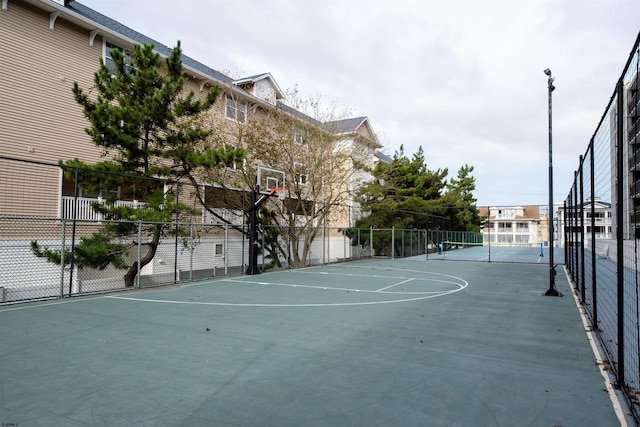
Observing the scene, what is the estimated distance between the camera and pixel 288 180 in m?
18.9

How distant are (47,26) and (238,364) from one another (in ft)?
47.5

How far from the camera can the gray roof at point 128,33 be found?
14.7 metres

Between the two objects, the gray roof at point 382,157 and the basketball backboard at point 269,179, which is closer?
the basketball backboard at point 269,179

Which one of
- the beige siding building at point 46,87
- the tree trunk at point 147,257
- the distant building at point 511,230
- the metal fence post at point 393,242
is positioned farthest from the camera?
the distant building at point 511,230

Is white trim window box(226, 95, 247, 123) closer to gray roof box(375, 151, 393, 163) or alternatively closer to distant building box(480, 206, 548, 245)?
gray roof box(375, 151, 393, 163)

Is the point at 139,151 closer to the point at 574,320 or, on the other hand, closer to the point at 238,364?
the point at 238,364

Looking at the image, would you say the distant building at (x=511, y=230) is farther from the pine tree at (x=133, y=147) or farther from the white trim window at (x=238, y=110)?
the pine tree at (x=133, y=147)

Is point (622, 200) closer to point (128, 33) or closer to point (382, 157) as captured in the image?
point (128, 33)

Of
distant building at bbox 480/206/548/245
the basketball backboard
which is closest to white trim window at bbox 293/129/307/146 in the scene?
the basketball backboard

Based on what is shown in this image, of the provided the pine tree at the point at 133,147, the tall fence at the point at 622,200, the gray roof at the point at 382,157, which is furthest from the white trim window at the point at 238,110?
the gray roof at the point at 382,157

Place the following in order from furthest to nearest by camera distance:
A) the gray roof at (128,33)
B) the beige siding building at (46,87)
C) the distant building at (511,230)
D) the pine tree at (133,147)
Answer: the distant building at (511,230)
the gray roof at (128,33)
the beige siding building at (46,87)
the pine tree at (133,147)

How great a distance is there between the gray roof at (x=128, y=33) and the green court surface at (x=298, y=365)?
35.5ft

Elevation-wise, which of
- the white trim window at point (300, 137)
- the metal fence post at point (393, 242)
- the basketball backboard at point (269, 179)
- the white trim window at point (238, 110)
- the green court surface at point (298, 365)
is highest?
the white trim window at point (238, 110)

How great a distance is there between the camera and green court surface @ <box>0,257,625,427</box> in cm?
320
